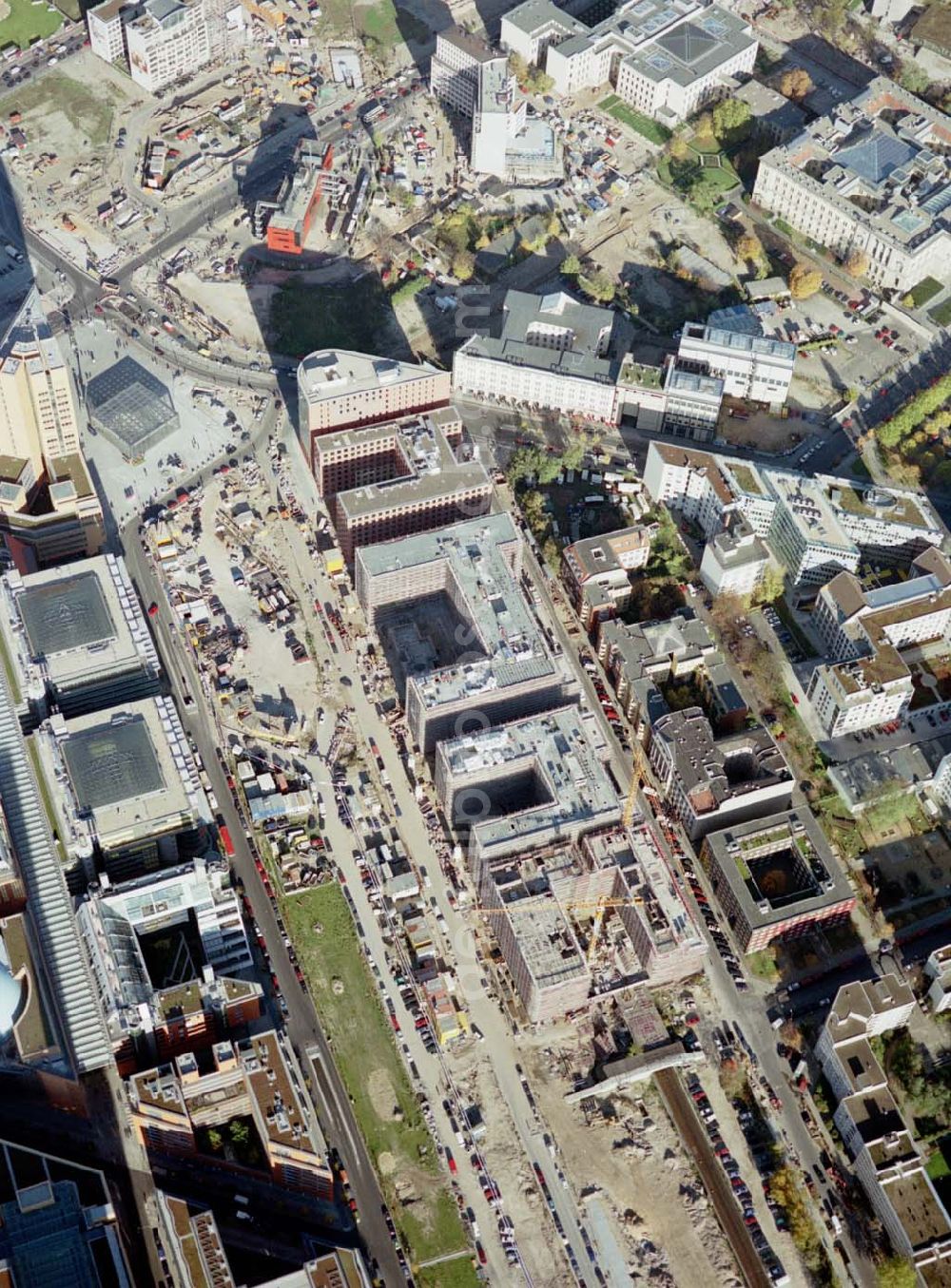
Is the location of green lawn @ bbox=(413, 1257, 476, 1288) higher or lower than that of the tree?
lower

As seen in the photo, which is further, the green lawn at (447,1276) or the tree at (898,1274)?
the green lawn at (447,1276)

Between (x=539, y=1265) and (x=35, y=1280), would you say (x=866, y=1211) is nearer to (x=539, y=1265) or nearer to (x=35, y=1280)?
(x=539, y=1265)

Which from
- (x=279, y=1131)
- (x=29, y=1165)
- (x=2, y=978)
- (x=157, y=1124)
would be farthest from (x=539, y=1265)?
(x=2, y=978)

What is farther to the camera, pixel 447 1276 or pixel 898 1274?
pixel 447 1276

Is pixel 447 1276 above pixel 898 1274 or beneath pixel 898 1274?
beneath

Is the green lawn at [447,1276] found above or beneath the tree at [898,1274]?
beneath

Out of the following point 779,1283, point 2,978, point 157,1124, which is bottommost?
point 779,1283

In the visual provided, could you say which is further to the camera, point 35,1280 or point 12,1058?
point 12,1058

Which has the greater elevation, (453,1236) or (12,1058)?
(12,1058)
